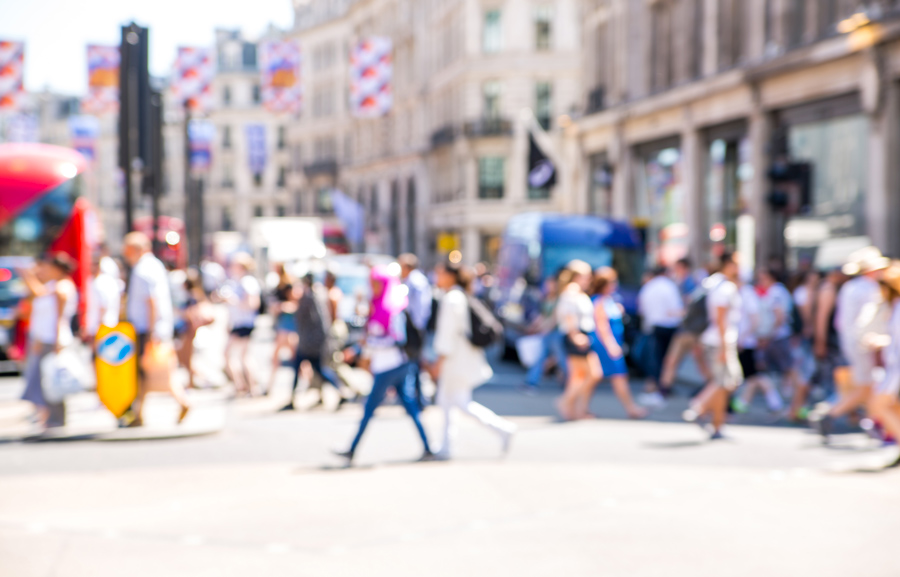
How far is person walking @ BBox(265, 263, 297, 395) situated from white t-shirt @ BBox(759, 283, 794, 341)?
561 cm

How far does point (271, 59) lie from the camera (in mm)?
31375

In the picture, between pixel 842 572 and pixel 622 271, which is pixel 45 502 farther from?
pixel 622 271

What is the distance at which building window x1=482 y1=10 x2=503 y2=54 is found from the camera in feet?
173

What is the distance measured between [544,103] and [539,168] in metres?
20.5

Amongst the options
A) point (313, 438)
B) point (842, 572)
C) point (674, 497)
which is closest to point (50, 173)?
point (313, 438)

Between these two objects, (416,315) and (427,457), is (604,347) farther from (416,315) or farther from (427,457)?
(427,457)

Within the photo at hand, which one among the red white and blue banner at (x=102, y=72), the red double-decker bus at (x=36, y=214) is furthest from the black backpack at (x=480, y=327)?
the red white and blue banner at (x=102, y=72)

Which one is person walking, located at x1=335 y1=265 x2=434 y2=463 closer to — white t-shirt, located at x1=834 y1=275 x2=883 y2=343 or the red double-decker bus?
white t-shirt, located at x1=834 y1=275 x2=883 y2=343

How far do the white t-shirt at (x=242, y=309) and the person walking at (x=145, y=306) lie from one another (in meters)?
3.27

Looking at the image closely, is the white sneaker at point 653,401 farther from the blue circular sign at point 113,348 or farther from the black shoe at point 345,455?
the blue circular sign at point 113,348

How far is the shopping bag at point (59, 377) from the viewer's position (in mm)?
11648

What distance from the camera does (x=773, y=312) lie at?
1476 cm

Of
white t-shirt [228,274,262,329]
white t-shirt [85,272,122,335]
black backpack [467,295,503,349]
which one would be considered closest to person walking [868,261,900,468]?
black backpack [467,295,503,349]

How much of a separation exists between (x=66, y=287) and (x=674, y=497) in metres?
6.18
